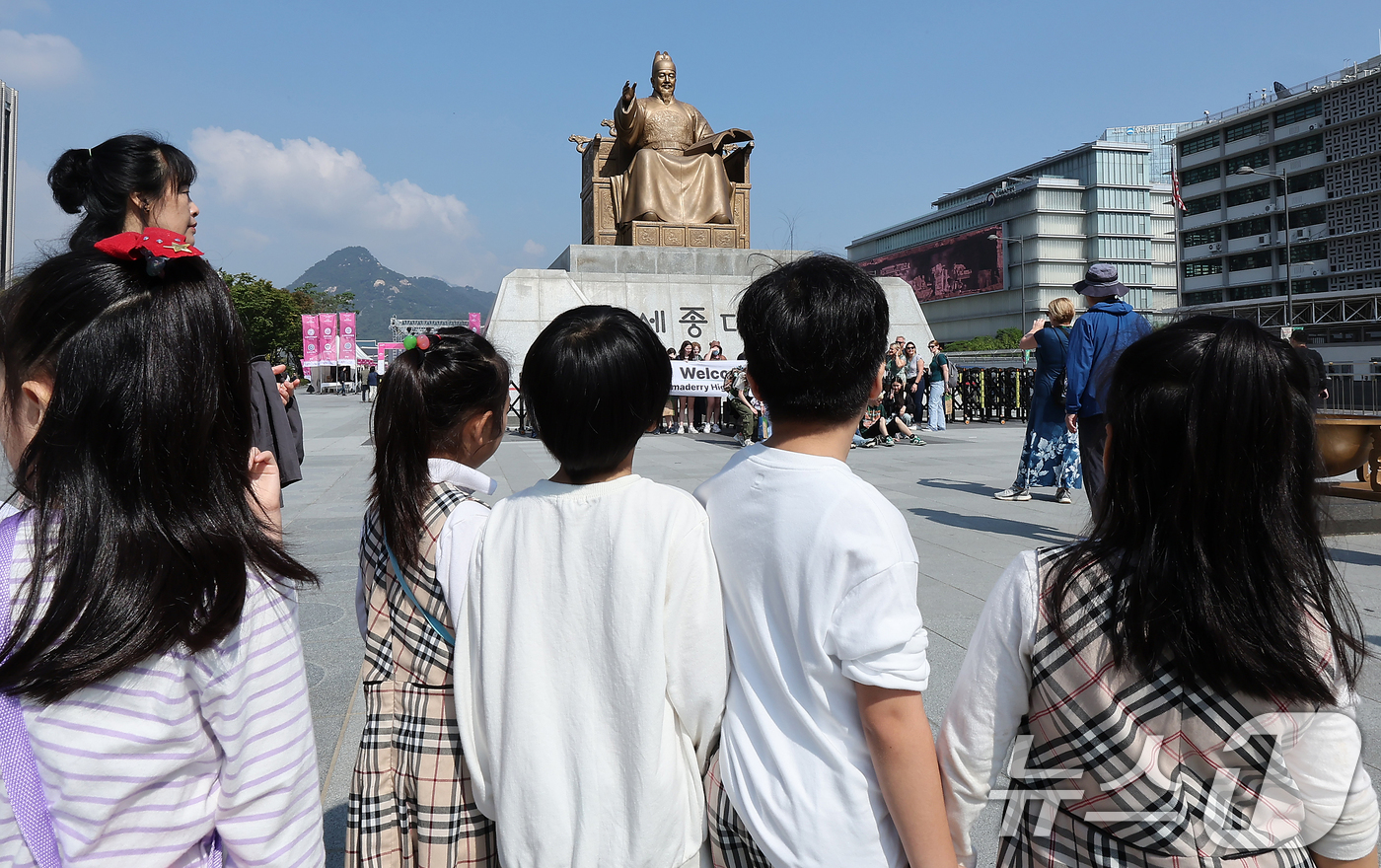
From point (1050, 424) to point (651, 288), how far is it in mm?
9279

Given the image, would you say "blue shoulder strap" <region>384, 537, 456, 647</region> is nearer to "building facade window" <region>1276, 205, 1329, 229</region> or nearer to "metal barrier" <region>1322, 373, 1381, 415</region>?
"metal barrier" <region>1322, 373, 1381, 415</region>

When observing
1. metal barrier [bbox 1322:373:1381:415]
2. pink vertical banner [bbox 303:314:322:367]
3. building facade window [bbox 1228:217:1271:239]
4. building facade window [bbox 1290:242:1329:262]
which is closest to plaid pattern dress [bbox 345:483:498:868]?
metal barrier [bbox 1322:373:1381:415]

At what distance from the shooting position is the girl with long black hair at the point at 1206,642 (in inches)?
41.9

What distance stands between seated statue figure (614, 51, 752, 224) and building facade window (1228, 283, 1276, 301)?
5173 cm

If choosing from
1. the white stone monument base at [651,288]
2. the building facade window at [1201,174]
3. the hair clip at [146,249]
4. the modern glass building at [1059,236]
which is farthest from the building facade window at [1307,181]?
the hair clip at [146,249]

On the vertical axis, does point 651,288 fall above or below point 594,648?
above

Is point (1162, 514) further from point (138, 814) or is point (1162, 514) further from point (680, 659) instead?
point (138, 814)

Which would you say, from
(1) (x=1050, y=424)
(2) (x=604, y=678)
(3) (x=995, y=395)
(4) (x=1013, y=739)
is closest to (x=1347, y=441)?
(1) (x=1050, y=424)

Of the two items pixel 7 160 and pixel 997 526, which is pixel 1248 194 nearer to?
pixel 997 526

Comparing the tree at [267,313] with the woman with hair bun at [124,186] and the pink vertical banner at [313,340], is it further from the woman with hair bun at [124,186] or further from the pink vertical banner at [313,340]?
the woman with hair bun at [124,186]

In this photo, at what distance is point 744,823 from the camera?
1.25 metres

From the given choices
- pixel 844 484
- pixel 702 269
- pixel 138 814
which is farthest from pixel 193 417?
pixel 702 269

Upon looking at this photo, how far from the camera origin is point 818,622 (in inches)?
46.6

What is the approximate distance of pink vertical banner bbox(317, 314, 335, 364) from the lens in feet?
120
